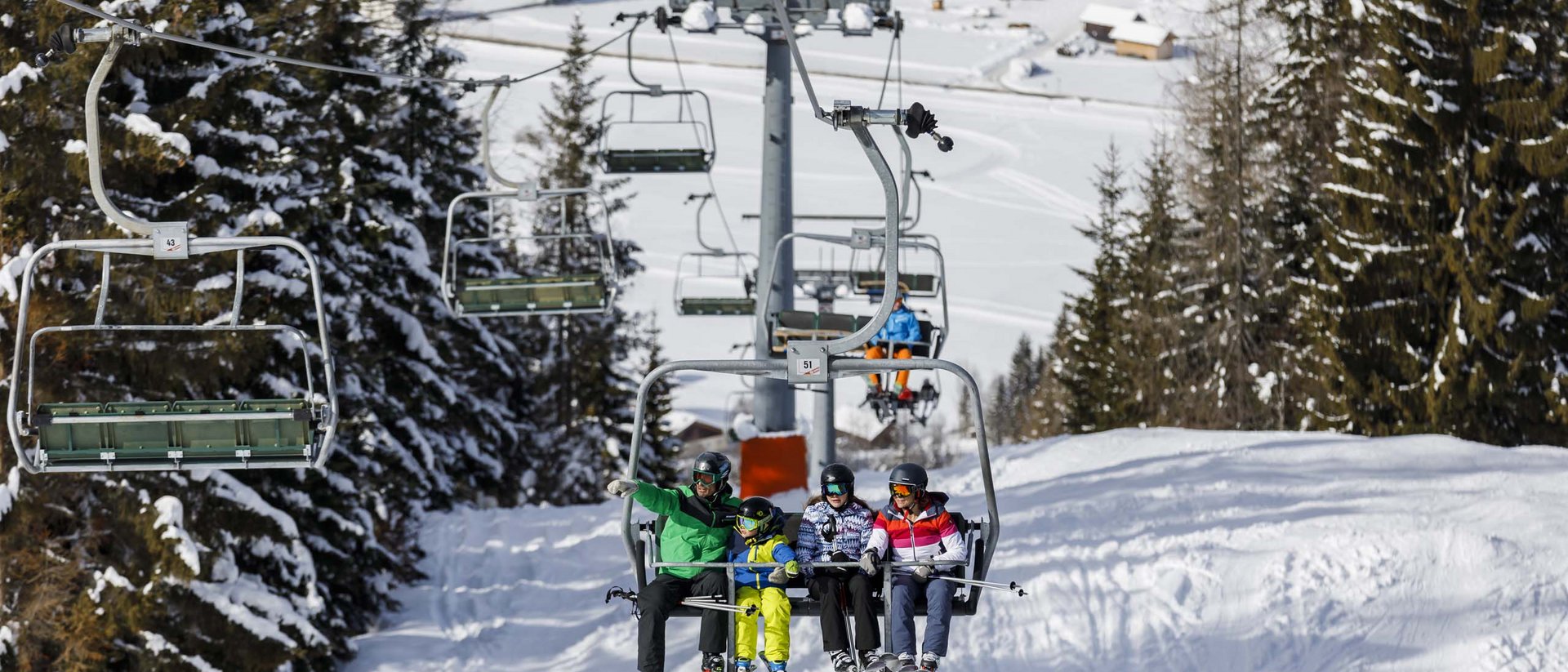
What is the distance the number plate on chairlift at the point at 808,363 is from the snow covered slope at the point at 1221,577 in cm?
854

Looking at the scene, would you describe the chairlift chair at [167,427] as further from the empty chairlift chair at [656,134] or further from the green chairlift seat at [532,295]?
the empty chairlift chair at [656,134]

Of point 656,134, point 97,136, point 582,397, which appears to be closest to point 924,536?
Answer: point 97,136

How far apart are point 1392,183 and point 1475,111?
5.98 feet

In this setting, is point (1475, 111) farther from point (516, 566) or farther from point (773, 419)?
point (516, 566)

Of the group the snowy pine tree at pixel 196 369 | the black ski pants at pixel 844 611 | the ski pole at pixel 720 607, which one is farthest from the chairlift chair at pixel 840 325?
the ski pole at pixel 720 607

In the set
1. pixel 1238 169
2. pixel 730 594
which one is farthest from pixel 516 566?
pixel 1238 169

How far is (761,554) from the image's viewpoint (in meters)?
9.34

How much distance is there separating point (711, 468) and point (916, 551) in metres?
1.25

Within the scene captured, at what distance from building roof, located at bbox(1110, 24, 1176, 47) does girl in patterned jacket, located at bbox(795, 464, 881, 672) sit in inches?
4067

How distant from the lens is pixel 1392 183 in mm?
27750

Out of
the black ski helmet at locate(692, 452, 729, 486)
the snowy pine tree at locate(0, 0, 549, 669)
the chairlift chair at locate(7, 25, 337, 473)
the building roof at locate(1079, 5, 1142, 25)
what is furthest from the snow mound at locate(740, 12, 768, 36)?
the building roof at locate(1079, 5, 1142, 25)

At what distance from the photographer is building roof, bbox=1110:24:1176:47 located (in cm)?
10900

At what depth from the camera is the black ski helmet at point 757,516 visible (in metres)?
9.30

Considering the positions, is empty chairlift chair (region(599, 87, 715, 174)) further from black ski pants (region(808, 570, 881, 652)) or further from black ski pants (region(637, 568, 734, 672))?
black ski pants (region(808, 570, 881, 652))
